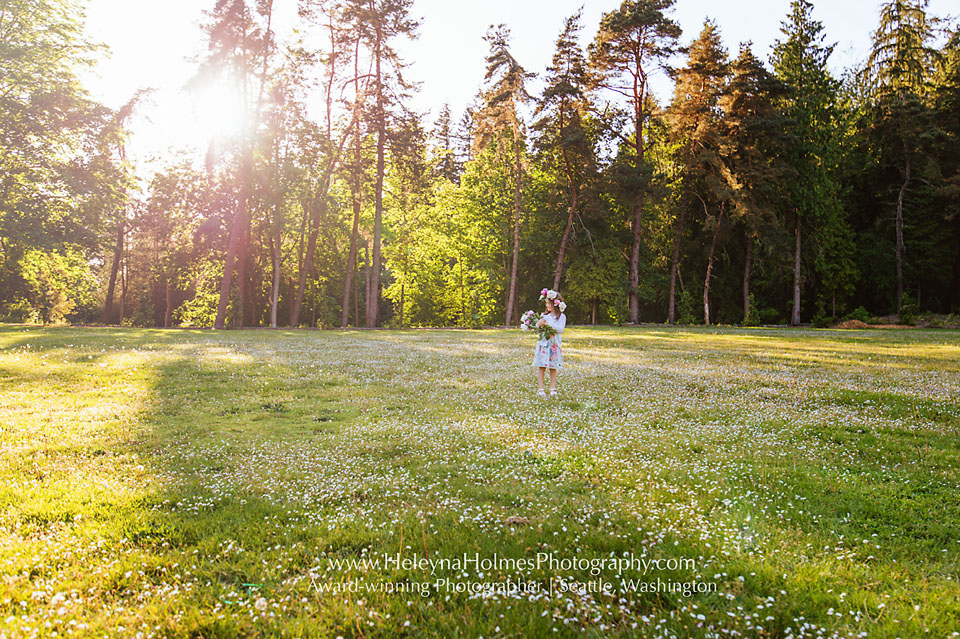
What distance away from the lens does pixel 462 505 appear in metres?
5.90

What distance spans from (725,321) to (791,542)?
56075mm

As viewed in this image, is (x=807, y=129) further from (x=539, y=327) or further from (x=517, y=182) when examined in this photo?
(x=539, y=327)

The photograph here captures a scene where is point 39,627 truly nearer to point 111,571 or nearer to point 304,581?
point 111,571

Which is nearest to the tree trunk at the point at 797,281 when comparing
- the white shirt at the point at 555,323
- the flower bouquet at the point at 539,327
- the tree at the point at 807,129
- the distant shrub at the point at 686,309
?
the tree at the point at 807,129

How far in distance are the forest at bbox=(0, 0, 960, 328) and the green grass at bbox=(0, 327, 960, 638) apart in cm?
2949

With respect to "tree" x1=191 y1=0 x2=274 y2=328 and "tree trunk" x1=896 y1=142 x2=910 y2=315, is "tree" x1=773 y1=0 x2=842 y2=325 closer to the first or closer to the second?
"tree trunk" x1=896 y1=142 x2=910 y2=315

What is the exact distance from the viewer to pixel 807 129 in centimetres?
4600

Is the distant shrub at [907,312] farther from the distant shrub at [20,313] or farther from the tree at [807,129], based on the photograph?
the distant shrub at [20,313]

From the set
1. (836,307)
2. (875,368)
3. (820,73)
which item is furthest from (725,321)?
(875,368)

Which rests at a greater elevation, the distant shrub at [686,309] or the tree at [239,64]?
the tree at [239,64]

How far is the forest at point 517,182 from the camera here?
113ft

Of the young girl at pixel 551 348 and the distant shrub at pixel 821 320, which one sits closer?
the young girl at pixel 551 348

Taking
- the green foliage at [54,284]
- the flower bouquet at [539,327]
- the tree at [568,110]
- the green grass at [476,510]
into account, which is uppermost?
the tree at [568,110]

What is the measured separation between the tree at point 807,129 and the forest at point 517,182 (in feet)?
0.70
